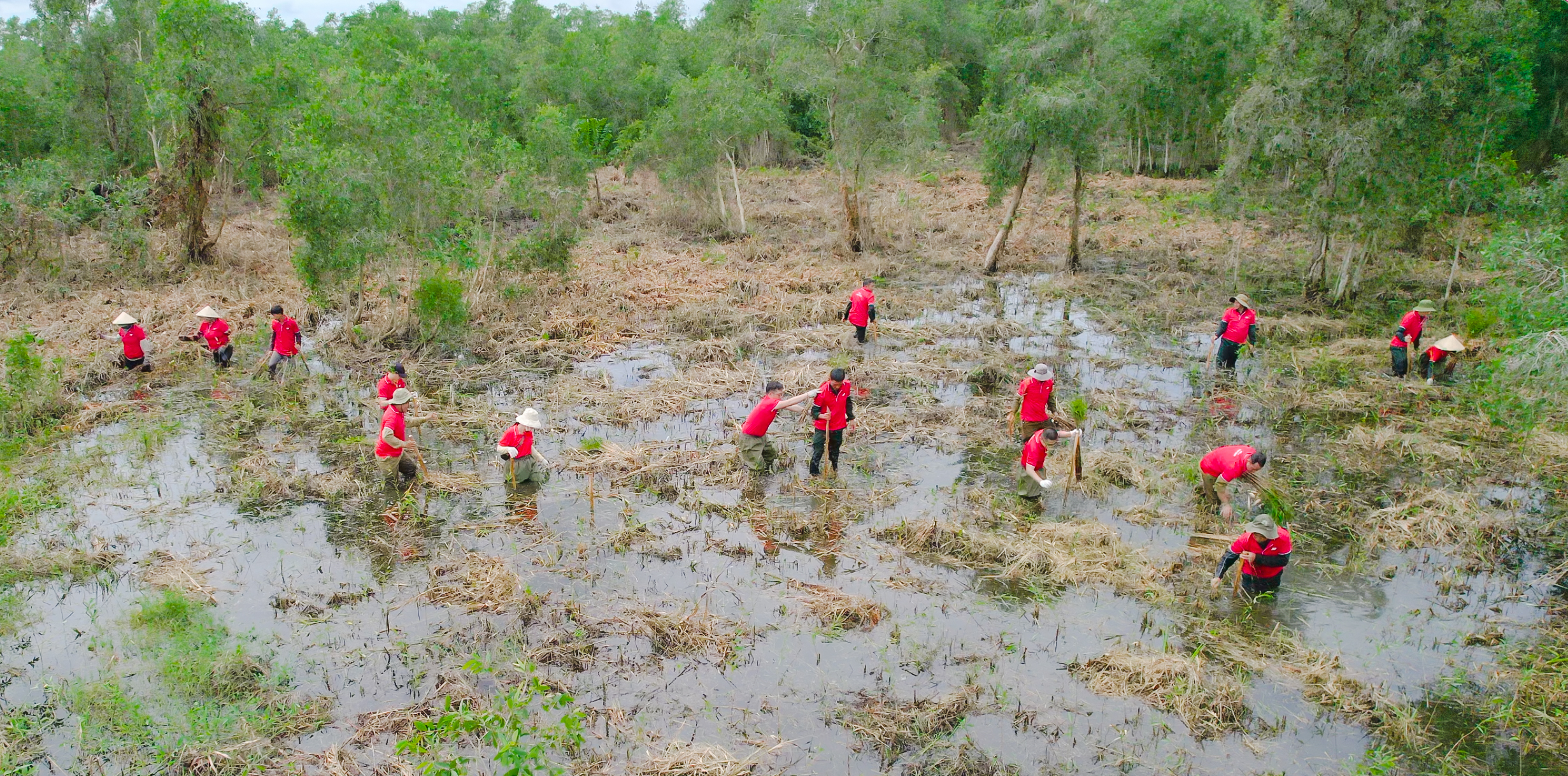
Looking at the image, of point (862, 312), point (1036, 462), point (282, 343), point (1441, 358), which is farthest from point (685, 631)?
point (1441, 358)

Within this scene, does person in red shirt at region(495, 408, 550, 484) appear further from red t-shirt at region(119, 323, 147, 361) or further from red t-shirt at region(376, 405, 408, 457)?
red t-shirt at region(119, 323, 147, 361)

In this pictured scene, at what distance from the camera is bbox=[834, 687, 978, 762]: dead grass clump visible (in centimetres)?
676

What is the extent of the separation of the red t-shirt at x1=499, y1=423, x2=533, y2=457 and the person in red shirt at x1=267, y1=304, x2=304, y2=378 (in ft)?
19.9

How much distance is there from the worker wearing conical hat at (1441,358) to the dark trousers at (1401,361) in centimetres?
27

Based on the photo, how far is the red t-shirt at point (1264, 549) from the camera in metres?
A: 8.16

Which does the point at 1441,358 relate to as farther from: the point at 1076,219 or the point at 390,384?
the point at 390,384

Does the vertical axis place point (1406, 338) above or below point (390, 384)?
above

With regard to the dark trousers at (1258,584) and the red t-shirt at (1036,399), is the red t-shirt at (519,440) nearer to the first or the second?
the red t-shirt at (1036,399)

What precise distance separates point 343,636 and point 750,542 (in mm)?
3886

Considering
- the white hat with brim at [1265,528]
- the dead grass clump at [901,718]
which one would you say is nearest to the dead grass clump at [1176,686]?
the dead grass clump at [901,718]

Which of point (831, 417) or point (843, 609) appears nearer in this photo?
point (843, 609)

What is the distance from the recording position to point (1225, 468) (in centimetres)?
955

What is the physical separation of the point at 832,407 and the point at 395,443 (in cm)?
499

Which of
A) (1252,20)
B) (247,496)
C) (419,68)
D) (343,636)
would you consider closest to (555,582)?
(343,636)
